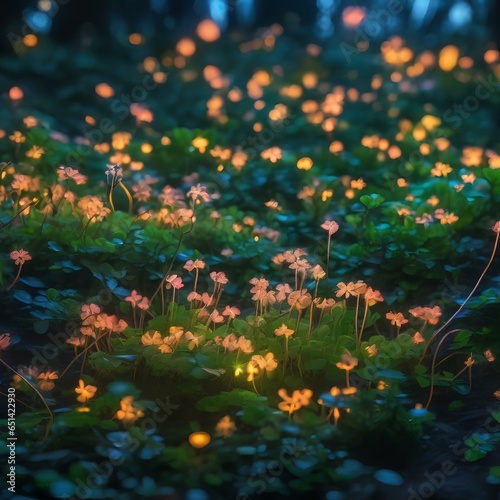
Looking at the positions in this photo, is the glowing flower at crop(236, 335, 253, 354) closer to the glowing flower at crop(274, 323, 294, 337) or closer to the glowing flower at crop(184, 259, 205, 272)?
the glowing flower at crop(274, 323, 294, 337)

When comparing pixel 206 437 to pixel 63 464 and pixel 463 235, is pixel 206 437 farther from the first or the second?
pixel 463 235

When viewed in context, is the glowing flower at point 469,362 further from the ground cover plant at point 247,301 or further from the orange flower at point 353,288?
the orange flower at point 353,288

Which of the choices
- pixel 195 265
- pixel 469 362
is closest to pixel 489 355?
pixel 469 362

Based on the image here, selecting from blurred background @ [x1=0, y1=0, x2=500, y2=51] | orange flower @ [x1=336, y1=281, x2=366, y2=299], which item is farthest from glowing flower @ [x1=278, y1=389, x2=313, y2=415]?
blurred background @ [x1=0, y1=0, x2=500, y2=51]

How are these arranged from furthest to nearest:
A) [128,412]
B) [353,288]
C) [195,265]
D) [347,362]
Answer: [195,265], [353,288], [347,362], [128,412]

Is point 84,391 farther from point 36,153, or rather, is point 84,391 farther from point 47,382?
point 36,153

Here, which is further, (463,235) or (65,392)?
(463,235)

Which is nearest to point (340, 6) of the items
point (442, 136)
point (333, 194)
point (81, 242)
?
point (442, 136)
